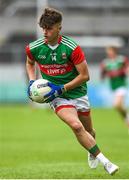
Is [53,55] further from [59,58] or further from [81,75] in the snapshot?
[81,75]

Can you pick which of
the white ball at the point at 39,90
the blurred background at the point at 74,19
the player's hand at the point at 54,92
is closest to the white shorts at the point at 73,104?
the player's hand at the point at 54,92

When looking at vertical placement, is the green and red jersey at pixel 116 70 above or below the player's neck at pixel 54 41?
below

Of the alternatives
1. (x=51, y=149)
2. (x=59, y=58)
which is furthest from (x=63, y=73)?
(x=51, y=149)

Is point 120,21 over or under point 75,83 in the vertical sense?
under

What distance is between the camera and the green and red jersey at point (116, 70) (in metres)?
21.7

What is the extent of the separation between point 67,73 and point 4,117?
65.2 ft

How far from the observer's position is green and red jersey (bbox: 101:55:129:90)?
21734 mm

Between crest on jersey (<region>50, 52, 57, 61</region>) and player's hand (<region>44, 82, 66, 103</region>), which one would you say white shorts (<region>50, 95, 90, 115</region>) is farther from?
crest on jersey (<region>50, 52, 57, 61</region>)

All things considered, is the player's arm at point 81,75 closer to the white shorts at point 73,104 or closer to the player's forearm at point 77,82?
the player's forearm at point 77,82

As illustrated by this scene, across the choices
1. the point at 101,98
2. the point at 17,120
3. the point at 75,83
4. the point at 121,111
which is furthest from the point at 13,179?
the point at 101,98

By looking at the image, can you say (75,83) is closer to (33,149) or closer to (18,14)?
(33,149)

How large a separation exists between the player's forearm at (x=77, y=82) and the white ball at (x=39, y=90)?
0.27m

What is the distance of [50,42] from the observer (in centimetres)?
1078

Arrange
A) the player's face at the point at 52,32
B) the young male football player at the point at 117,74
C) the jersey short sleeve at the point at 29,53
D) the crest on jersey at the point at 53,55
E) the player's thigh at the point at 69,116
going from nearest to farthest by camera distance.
→ the player's thigh at the point at 69,116
the player's face at the point at 52,32
the crest on jersey at the point at 53,55
the jersey short sleeve at the point at 29,53
the young male football player at the point at 117,74
